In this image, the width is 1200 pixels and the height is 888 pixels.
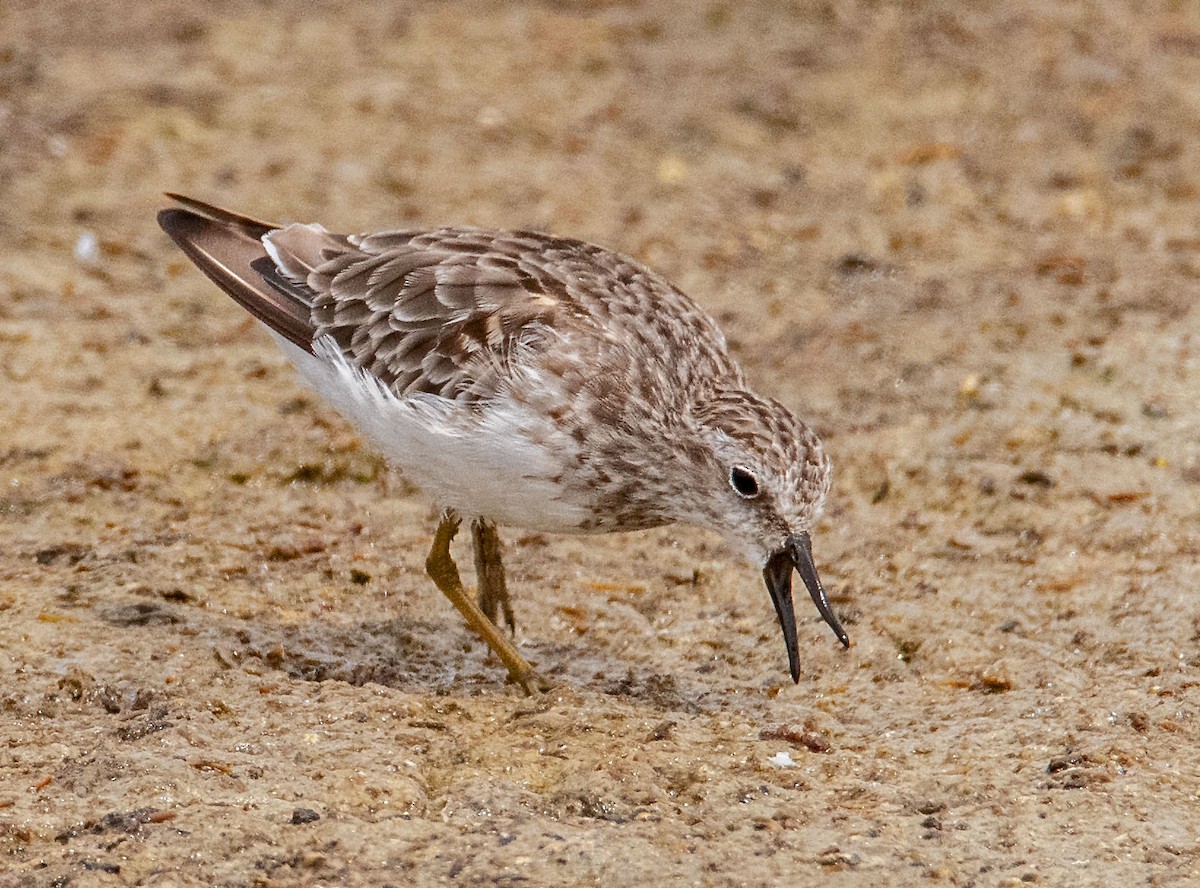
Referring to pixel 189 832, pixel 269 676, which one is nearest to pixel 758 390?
pixel 269 676

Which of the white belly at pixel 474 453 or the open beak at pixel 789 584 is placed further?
the white belly at pixel 474 453

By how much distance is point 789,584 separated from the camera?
5.59 metres

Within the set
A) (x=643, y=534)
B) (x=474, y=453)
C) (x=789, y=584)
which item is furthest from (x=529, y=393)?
(x=643, y=534)

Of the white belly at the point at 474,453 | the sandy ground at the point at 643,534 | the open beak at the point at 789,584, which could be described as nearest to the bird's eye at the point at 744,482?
the open beak at the point at 789,584

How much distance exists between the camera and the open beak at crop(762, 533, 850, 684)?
543 centimetres

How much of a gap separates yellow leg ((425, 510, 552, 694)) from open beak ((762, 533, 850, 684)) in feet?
3.20

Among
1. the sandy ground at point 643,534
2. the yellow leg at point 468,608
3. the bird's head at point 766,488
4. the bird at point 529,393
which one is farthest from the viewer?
the yellow leg at point 468,608

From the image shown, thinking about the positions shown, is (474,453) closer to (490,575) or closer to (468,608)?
(468,608)

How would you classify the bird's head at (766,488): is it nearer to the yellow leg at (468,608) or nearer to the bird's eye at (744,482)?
the bird's eye at (744,482)

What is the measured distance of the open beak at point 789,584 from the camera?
5.43 metres

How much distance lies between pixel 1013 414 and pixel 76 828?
16.3 feet

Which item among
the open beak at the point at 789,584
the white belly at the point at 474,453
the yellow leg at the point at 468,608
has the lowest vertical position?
the yellow leg at the point at 468,608

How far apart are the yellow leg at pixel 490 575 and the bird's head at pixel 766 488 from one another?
3.52 feet

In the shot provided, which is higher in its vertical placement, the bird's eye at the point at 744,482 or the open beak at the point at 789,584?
the bird's eye at the point at 744,482
